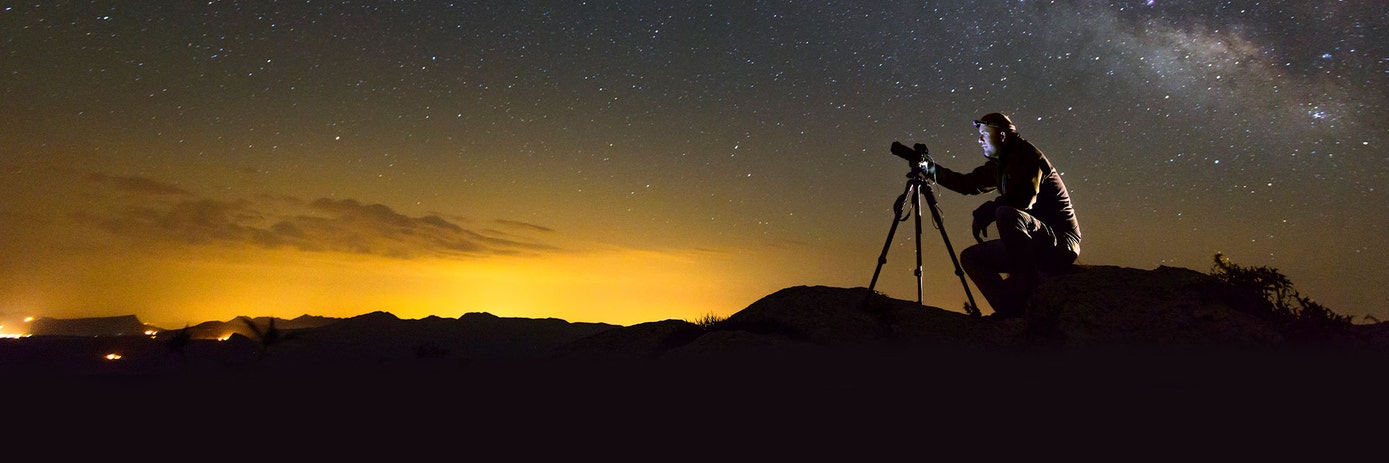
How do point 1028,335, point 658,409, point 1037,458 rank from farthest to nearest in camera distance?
point 1028,335
point 658,409
point 1037,458

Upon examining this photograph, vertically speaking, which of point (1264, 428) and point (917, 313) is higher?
point (917, 313)

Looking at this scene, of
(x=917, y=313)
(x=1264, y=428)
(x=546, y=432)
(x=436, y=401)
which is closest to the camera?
(x=1264, y=428)

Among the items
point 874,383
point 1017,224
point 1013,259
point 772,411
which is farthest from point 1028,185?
point 772,411

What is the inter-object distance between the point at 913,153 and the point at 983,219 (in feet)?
3.47

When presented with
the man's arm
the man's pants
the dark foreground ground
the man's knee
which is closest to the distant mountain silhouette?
the dark foreground ground

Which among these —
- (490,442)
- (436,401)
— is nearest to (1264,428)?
(490,442)

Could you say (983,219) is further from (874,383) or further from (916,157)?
(874,383)

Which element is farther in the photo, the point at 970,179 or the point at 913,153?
the point at 970,179

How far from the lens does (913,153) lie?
595 centimetres

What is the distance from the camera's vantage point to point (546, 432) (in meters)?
2.44

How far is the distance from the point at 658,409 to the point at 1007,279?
4.64 m

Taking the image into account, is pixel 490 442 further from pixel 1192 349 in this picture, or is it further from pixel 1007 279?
pixel 1007 279

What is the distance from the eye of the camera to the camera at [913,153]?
5.92 m

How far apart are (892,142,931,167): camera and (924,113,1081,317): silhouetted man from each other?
10 cm
